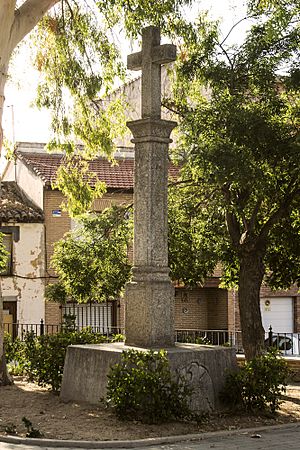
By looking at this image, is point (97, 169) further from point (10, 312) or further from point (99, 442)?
point (99, 442)

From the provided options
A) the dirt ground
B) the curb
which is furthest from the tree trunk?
the curb

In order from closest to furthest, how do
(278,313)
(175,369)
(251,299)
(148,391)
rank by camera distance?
(148,391)
(175,369)
(251,299)
(278,313)

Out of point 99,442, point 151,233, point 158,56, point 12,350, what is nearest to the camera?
point 99,442

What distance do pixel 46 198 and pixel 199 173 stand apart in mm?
19953

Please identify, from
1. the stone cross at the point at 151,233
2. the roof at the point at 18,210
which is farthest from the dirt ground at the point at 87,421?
the roof at the point at 18,210

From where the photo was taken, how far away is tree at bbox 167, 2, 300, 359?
14556mm

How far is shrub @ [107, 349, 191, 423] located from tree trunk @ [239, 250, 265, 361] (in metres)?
5.06

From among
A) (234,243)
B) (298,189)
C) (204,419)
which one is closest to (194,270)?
(234,243)

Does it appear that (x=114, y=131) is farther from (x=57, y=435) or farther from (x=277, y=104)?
(x=57, y=435)

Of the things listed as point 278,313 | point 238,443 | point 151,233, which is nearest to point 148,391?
point 238,443

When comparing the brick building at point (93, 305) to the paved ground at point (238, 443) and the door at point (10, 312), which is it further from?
the paved ground at point (238, 443)

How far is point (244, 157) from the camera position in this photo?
14250mm

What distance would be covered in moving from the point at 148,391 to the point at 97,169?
82.7 ft

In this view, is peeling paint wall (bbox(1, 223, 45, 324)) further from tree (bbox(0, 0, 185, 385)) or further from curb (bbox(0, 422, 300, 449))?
curb (bbox(0, 422, 300, 449))
